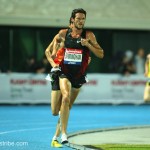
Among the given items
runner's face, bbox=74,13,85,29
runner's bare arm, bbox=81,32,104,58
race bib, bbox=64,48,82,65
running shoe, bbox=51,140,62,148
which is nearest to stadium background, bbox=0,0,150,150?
running shoe, bbox=51,140,62,148

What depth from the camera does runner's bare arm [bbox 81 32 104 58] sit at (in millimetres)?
10352

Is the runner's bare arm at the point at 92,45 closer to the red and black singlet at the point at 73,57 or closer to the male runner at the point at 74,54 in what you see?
the male runner at the point at 74,54

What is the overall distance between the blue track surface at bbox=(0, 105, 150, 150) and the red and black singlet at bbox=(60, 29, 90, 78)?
4.80ft

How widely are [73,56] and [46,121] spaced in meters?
6.32

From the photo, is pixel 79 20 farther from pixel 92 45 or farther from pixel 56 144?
pixel 56 144

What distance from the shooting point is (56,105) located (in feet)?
35.7

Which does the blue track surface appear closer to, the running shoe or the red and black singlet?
the running shoe

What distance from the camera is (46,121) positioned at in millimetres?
16734

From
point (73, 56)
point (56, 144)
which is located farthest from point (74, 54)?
point (56, 144)

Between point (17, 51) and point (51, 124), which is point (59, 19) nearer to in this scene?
point (17, 51)

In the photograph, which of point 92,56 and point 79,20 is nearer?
point 79,20

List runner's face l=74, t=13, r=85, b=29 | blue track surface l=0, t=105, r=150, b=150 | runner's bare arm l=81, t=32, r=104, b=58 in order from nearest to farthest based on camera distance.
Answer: runner's bare arm l=81, t=32, r=104, b=58, runner's face l=74, t=13, r=85, b=29, blue track surface l=0, t=105, r=150, b=150

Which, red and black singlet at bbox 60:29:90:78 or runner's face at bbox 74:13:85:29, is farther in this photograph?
red and black singlet at bbox 60:29:90:78

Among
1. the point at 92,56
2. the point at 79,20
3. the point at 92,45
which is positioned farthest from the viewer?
the point at 92,56
